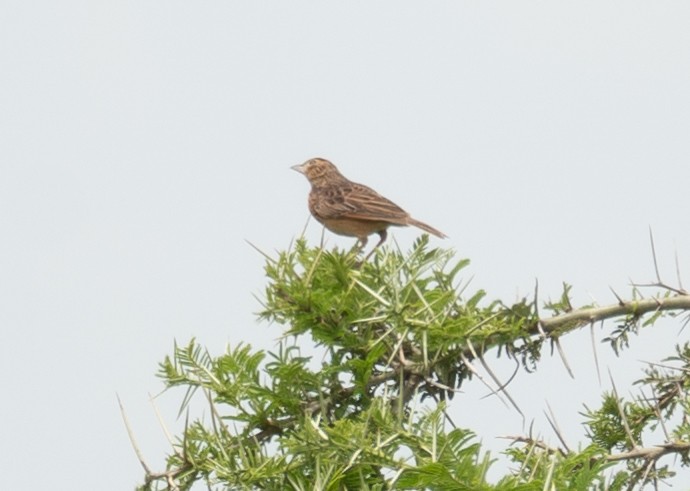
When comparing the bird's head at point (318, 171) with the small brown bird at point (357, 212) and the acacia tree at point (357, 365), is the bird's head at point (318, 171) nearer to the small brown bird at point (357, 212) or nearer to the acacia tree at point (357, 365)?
the small brown bird at point (357, 212)

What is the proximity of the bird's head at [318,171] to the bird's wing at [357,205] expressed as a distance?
0.93 meters

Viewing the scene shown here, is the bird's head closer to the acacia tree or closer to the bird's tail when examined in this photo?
the bird's tail

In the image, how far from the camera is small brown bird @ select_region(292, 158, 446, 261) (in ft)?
29.5

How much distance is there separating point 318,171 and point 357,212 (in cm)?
223

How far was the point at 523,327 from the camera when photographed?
4.31m

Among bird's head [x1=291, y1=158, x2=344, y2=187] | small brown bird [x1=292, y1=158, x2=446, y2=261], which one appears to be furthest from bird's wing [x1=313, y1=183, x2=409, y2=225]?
bird's head [x1=291, y1=158, x2=344, y2=187]

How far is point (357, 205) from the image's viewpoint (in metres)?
9.20

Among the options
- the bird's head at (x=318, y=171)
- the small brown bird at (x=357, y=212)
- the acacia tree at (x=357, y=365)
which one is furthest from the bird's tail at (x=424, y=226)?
the acacia tree at (x=357, y=365)

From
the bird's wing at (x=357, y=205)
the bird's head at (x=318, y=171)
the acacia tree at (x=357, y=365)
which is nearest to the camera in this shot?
the acacia tree at (x=357, y=365)

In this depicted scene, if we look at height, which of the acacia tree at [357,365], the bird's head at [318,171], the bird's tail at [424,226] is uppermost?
the bird's head at [318,171]

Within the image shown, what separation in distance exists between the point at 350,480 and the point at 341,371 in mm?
455

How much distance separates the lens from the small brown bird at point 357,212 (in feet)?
29.5

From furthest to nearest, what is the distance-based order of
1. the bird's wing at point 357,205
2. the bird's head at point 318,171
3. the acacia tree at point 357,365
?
1. the bird's head at point 318,171
2. the bird's wing at point 357,205
3. the acacia tree at point 357,365

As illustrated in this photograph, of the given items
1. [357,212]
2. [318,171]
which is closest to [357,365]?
[357,212]
